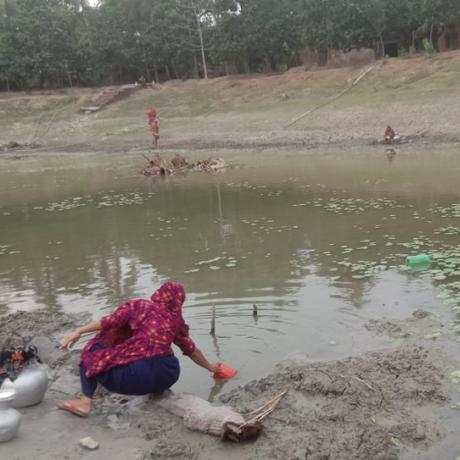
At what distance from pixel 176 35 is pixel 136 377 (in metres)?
50.3

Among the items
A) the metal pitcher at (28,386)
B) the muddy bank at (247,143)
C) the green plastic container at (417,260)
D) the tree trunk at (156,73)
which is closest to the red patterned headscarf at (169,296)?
the metal pitcher at (28,386)

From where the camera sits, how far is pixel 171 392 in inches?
205

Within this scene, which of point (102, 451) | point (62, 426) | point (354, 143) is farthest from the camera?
point (354, 143)

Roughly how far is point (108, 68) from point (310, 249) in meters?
51.3

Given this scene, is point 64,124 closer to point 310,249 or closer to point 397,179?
point 397,179

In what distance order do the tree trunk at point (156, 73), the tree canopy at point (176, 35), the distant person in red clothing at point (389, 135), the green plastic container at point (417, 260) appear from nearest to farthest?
the green plastic container at point (417, 260) < the distant person in red clothing at point (389, 135) < the tree canopy at point (176, 35) < the tree trunk at point (156, 73)

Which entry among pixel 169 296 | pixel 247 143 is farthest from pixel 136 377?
pixel 247 143

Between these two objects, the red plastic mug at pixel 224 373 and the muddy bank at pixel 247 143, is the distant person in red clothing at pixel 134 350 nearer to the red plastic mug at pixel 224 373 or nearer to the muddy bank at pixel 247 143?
the red plastic mug at pixel 224 373

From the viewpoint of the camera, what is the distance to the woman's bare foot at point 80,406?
195 inches

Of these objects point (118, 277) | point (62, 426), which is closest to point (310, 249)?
point (118, 277)

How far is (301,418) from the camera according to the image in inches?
187

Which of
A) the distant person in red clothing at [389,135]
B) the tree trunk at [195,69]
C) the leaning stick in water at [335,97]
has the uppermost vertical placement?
the tree trunk at [195,69]

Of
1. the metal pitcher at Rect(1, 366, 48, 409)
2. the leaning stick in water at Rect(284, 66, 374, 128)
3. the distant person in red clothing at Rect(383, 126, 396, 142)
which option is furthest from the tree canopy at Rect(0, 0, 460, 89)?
the metal pitcher at Rect(1, 366, 48, 409)

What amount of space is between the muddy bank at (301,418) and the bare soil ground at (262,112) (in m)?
21.5
